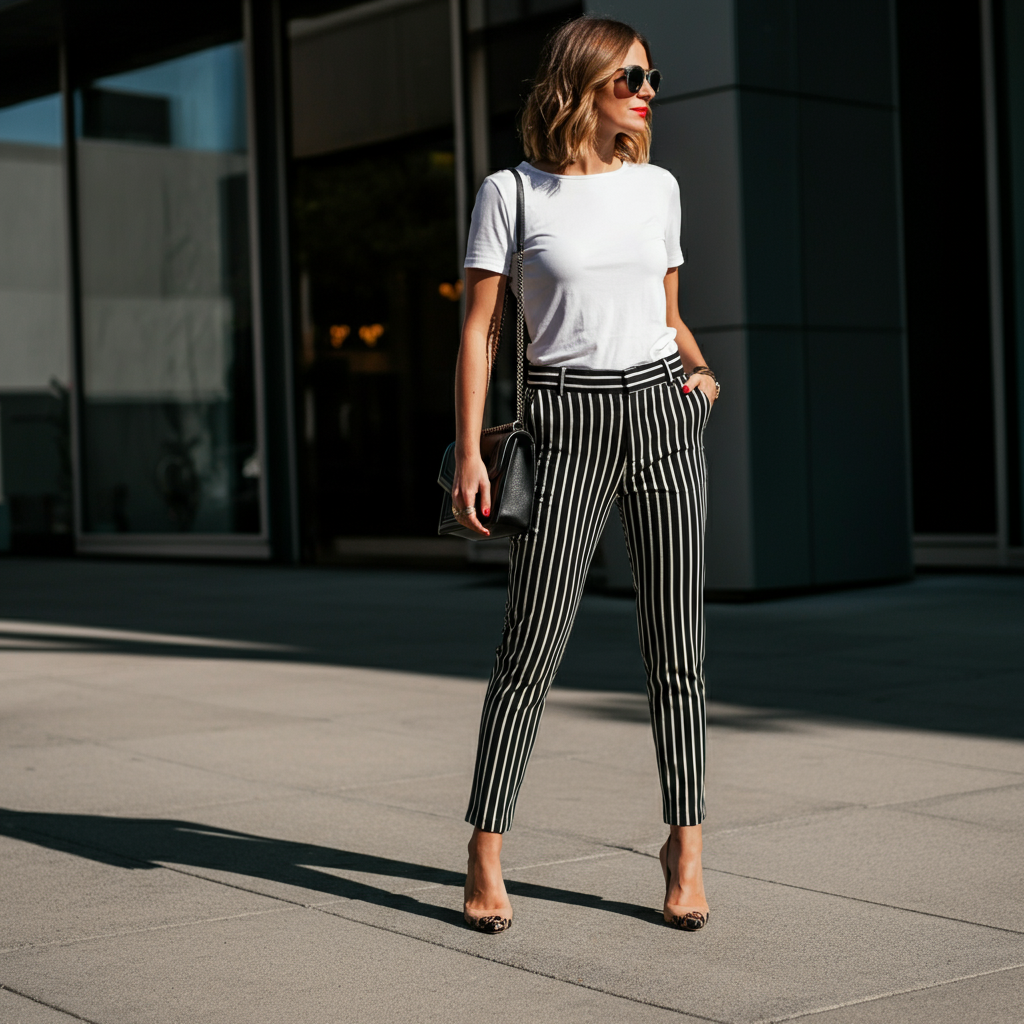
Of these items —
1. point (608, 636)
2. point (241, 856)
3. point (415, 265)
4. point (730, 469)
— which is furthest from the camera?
point (415, 265)

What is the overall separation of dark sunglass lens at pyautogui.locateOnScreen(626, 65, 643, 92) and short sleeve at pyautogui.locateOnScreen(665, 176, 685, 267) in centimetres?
24

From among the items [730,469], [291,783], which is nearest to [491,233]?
[291,783]

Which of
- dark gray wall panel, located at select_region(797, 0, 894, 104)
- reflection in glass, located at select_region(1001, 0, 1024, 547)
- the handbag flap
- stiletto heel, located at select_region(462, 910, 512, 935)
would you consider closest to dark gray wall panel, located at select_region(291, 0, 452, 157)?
dark gray wall panel, located at select_region(797, 0, 894, 104)

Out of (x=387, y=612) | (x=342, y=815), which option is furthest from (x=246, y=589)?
(x=342, y=815)

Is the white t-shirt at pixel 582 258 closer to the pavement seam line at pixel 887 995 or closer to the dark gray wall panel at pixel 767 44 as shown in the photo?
the pavement seam line at pixel 887 995

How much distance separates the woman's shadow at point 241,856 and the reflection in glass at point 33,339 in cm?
1532

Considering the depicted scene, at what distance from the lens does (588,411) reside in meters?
3.63

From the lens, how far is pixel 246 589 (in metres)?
13.9

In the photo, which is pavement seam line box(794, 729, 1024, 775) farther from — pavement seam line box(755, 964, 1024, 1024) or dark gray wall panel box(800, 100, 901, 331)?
dark gray wall panel box(800, 100, 901, 331)

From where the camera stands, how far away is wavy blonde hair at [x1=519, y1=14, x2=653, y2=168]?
11.8ft

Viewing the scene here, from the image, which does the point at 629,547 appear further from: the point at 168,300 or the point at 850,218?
the point at 168,300

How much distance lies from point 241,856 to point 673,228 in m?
1.99

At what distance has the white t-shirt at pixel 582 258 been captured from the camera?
359 centimetres

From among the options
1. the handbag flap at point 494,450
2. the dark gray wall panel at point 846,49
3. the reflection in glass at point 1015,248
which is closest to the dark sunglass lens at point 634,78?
the handbag flap at point 494,450
